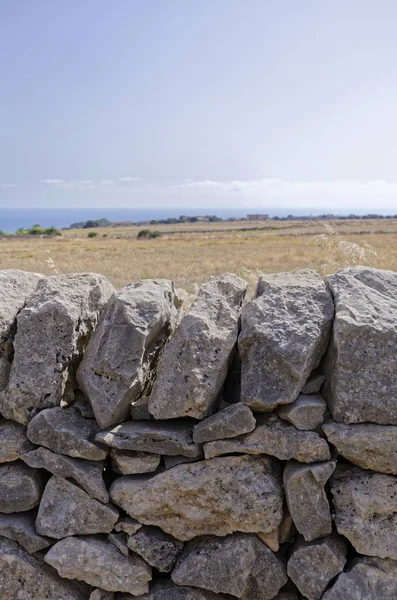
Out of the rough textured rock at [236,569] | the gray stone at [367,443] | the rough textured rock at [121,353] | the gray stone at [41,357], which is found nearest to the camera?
the gray stone at [367,443]

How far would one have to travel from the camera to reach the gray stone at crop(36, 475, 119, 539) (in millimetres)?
3180

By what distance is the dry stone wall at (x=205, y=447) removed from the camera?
2957 mm

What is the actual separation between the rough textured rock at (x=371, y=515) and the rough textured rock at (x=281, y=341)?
72cm

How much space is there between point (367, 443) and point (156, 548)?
1.52m

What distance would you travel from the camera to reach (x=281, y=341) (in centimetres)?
303

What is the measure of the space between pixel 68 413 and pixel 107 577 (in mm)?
1089

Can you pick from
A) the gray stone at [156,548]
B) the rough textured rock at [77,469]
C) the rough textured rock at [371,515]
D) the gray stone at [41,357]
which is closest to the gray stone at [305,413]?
the rough textured rock at [371,515]

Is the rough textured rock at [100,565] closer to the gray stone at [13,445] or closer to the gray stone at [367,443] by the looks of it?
the gray stone at [13,445]

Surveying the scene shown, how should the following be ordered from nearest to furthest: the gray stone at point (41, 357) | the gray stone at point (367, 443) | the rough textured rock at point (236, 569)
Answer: the gray stone at point (367, 443), the rough textured rock at point (236, 569), the gray stone at point (41, 357)

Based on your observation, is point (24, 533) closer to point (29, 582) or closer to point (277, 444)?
point (29, 582)

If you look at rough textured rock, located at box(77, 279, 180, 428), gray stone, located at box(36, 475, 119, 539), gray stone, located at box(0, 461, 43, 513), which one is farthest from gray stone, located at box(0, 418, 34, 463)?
rough textured rock, located at box(77, 279, 180, 428)

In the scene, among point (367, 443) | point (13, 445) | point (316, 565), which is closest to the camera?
point (367, 443)

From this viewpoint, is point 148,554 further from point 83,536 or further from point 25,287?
point 25,287

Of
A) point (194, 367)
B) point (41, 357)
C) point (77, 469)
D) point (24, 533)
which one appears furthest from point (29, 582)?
point (194, 367)
